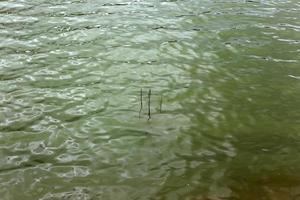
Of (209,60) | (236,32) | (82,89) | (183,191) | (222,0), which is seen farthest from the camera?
(222,0)

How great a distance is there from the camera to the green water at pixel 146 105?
21.2 feet

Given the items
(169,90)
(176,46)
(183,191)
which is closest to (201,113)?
(169,90)

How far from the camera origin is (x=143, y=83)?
9.76 metres

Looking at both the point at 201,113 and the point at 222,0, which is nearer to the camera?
the point at 201,113

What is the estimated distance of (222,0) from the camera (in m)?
16.5

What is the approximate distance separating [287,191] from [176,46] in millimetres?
6655

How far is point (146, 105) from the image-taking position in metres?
8.71

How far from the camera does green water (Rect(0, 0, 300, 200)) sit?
6.46 meters

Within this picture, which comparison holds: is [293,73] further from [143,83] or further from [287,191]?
[287,191]

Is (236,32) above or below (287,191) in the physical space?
above

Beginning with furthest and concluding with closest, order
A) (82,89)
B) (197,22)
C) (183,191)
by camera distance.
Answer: (197,22), (82,89), (183,191)

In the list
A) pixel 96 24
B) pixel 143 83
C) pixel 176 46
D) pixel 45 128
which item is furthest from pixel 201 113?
pixel 96 24

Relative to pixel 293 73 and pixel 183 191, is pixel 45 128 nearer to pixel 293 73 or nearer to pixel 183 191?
pixel 183 191

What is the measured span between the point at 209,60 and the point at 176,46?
1.40 meters
